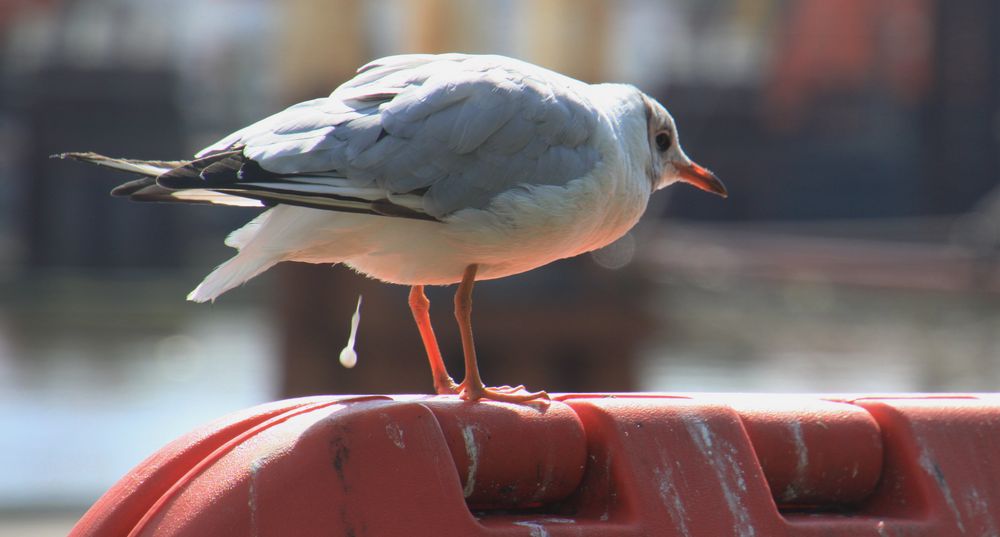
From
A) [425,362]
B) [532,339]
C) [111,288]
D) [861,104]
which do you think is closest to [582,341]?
[532,339]

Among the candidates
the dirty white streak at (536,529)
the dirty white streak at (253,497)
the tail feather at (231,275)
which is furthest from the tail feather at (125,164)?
the dirty white streak at (536,529)

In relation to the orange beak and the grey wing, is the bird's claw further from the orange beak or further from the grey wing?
the orange beak

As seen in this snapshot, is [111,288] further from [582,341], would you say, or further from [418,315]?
[418,315]

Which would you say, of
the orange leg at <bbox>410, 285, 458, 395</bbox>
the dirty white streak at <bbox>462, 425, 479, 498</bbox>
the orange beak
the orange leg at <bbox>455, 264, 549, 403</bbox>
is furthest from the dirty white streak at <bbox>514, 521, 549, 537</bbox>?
the orange beak

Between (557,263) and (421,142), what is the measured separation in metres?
7.56

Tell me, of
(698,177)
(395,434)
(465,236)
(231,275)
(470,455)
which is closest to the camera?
Answer: (395,434)

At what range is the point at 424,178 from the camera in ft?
10.3

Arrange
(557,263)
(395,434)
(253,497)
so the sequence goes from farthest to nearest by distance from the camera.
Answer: (557,263), (395,434), (253,497)

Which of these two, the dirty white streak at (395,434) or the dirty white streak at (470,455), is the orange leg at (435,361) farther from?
the dirty white streak at (395,434)

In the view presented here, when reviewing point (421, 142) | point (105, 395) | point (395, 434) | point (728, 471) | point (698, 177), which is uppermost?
point (421, 142)

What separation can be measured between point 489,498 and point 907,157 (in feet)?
85.0

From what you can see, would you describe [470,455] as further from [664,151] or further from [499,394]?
[664,151]

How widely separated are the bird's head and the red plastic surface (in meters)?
1.14

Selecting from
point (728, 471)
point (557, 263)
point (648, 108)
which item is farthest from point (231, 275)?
point (557, 263)
